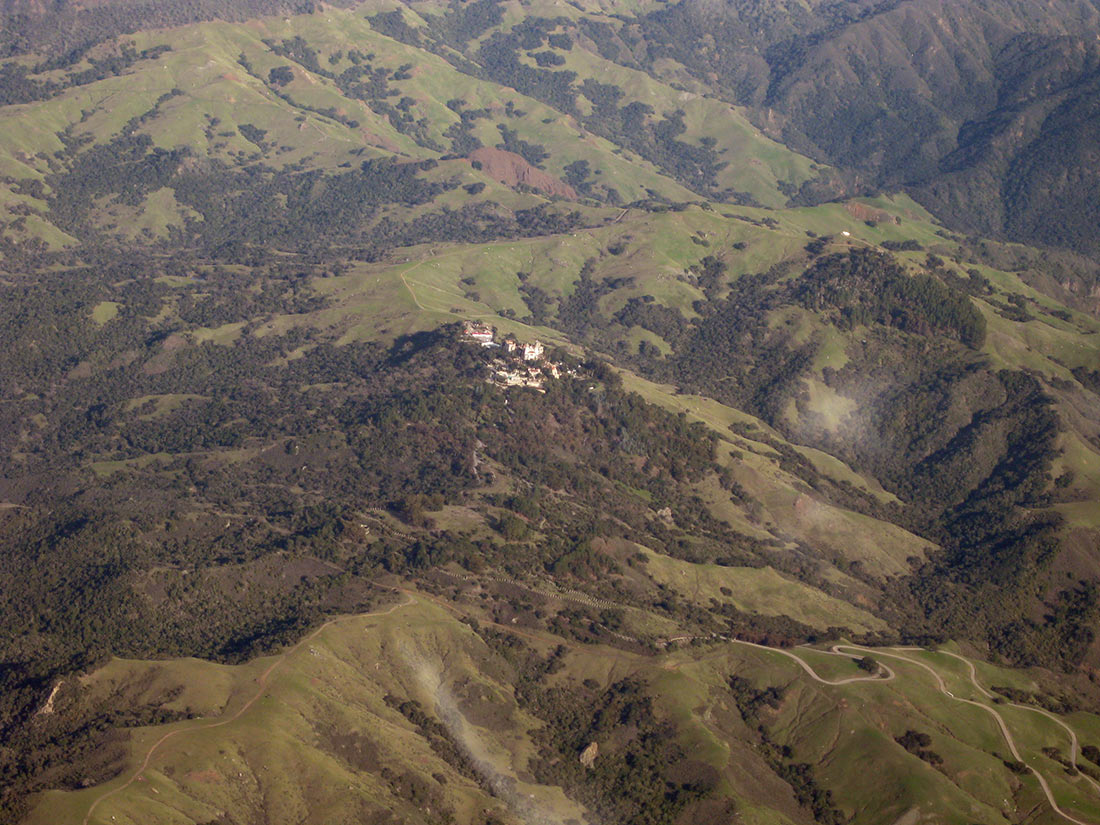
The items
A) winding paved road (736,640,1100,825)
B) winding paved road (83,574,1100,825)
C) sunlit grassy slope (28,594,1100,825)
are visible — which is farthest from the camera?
winding paved road (736,640,1100,825)

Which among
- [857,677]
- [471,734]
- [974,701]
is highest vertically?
[857,677]

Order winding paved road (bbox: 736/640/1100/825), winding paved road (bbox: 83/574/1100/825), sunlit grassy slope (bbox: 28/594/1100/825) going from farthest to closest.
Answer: winding paved road (bbox: 736/640/1100/825) < winding paved road (bbox: 83/574/1100/825) < sunlit grassy slope (bbox: 28/594/1100/825)

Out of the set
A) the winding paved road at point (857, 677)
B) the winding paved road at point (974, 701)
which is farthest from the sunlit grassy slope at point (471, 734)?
the winding paved road at point (974, 701)

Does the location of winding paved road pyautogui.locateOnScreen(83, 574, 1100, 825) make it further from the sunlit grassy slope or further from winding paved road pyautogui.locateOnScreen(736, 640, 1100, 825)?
the sunlit grassy slope

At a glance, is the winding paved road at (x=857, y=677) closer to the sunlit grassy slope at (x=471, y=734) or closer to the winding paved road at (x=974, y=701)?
the winding paved road at (x=974, y=701)

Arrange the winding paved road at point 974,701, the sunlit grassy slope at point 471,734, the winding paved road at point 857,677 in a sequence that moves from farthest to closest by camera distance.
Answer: the winding paved road at point 974,701, the winding paved road at point 857,677, the sunlit grassy slope at point 471,734

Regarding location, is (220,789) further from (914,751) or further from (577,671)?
(914,751)

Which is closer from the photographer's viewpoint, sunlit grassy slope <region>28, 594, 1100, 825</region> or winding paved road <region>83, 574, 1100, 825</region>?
sunlit grassy slope <region>28, 594, 1100, 825</region>

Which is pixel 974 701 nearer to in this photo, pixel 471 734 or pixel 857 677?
pixel 857 677

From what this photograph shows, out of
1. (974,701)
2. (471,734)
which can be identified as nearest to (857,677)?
(974,701)

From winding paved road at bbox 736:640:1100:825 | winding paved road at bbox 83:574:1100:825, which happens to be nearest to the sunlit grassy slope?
winding paved road at bbox 83:574:1100:825

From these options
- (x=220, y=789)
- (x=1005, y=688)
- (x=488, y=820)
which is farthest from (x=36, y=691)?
(x=1005, y=688)
